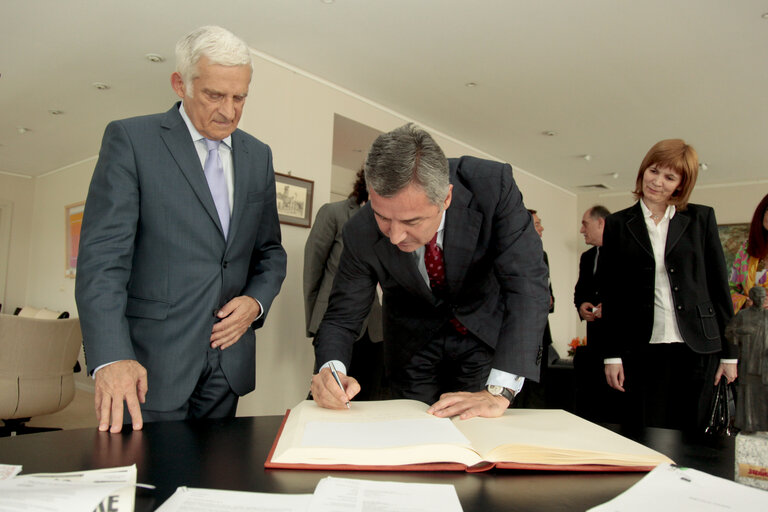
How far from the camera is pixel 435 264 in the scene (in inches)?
62.6

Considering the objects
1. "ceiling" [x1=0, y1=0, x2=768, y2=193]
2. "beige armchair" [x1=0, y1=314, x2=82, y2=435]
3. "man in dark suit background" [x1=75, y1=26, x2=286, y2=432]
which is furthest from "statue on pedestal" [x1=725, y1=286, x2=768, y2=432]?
"beige armchair" [x1=0, y1=314, x2=82, y2=435]

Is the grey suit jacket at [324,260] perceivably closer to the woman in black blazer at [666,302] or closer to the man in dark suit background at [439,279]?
the woman in black blazer at [666,302]

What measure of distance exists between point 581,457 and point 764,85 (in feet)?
16.7

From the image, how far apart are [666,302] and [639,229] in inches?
11.9

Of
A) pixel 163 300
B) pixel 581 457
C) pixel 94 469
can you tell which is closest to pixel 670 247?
pixel 581 457

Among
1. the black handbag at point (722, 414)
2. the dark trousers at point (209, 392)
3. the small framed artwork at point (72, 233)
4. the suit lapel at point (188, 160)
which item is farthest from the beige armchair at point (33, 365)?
the small framed artwork at point (72, 233)

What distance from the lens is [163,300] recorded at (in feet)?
4.73

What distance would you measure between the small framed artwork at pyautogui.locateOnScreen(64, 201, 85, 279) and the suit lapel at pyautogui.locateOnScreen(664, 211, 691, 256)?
24.5ft

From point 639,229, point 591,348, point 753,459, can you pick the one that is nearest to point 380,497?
point 753,459

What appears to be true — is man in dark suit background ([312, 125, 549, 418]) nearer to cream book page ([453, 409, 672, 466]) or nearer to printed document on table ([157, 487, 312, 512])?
cream book page ([453, 409, 672, 466])

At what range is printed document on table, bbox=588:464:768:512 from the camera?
29.1 inches

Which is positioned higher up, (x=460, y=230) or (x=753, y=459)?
(x=460, y=230)

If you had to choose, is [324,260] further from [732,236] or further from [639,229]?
[732,236]

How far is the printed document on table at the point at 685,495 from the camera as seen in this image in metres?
0.74
